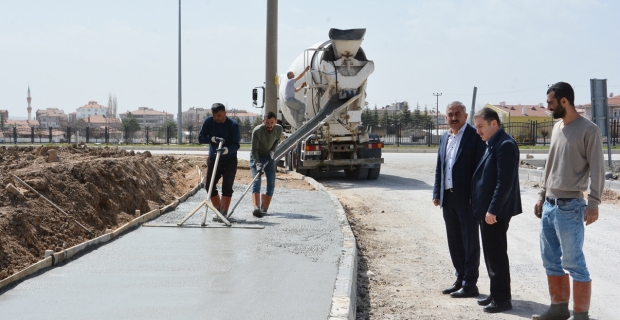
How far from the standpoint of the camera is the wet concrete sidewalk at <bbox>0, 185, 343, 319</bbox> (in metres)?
5.26

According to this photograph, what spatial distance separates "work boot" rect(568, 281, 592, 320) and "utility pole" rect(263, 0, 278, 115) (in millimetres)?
14972

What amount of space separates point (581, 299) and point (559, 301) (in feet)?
0.77

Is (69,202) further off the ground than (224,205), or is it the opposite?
(69,202)

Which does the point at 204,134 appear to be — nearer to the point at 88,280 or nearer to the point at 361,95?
the point at 88,280

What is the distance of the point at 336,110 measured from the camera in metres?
17.5

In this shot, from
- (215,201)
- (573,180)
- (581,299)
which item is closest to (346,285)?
(581,299)

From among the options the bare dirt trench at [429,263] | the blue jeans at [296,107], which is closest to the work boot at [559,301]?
the bare dirt trench at [429,263]

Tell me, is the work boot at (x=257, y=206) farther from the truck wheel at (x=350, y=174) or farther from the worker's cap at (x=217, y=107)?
the truck wheel at (x=350, y=174)

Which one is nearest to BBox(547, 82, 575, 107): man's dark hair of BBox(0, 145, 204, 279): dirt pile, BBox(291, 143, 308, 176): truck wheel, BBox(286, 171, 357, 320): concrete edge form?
BBox(286, 171, 357, 320): concrete edge form

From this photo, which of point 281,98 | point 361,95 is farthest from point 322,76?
point 281,98

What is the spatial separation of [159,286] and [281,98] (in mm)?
15102

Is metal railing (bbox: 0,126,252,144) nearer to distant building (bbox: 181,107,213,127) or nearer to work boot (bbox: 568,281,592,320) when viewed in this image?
distant building (bbox: 181,107,213,127)

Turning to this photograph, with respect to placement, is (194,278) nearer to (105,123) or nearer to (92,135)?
(92,135)

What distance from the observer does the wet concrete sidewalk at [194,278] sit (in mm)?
5262
